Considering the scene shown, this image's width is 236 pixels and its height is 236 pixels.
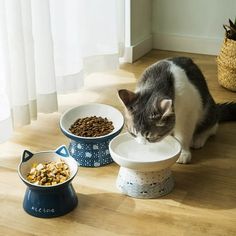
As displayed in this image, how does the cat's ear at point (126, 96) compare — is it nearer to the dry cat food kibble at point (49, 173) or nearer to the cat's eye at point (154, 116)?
the cat's eye at point (154, 116)

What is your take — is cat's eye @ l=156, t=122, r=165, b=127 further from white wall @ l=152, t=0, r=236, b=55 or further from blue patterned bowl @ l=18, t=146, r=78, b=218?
white wall @ l=152, t=0, r=236, b=55

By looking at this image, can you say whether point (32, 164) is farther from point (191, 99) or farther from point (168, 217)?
point (191, 99)

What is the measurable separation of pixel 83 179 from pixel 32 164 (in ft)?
0.80

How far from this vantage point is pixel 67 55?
259cm

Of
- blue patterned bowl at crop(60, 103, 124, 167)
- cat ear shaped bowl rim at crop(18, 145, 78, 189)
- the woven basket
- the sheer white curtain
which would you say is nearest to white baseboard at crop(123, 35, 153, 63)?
the sheer white curtain

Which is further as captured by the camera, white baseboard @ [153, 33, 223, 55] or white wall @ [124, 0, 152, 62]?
white baseboard @ [153, 33, 223, 55]

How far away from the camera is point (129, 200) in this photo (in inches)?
74.7

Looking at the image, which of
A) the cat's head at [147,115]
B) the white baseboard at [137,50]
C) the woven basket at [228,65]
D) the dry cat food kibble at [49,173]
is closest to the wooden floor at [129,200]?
the dry cat food kibble at [49,173]

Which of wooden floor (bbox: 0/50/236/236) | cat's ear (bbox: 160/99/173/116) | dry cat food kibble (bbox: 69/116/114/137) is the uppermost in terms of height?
cat's ear (bbox: 160/99/173/116)

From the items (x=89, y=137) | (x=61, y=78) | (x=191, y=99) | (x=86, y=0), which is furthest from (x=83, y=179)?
(x=86, y=0)

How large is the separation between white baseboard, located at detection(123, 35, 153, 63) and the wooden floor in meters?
0.95

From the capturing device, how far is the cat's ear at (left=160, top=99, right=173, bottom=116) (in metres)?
1.78

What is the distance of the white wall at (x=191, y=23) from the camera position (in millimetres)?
3201

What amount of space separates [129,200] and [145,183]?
0.09m
